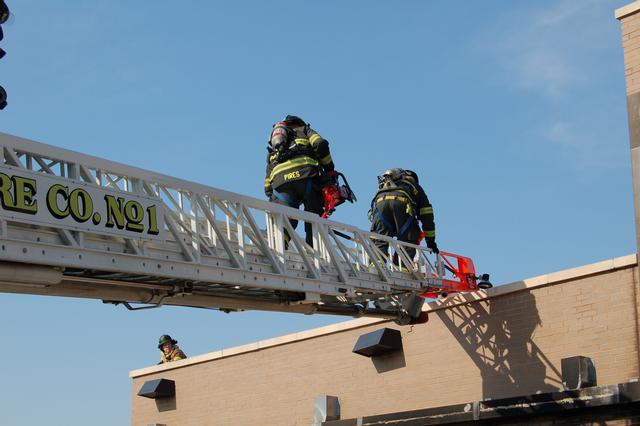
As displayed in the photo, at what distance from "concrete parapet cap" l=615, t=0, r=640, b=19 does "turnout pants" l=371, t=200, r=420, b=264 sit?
3.66 m

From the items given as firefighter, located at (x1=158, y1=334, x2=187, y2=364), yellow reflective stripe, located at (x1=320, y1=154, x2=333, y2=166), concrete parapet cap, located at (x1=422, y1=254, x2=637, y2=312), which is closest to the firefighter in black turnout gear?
yellow reflective stripe, located at (x1=320, y1=154, x2=333, y2=166)

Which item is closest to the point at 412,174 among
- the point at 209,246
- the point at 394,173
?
the point at 394,173

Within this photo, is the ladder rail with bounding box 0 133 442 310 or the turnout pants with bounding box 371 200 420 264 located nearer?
the ladder rail with bounding box 0 133 442 310

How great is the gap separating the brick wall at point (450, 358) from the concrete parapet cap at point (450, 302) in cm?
2

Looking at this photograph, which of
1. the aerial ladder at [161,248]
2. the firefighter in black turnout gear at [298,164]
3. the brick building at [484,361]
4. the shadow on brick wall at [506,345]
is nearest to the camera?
the aerial ladder at [161,248]

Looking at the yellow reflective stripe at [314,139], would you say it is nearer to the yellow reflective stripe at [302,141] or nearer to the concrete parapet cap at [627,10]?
the yellow reflective stripe at [302,141]

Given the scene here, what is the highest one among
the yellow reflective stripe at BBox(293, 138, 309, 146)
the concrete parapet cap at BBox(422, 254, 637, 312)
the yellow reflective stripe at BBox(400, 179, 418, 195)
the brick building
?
the yellow reflective stripe at BBox(293, 138, 309, 146)

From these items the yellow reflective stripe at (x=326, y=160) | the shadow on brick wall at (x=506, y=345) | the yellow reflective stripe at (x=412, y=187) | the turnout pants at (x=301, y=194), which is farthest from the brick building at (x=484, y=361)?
the yellow reflective stripe at (x=326, y=160)

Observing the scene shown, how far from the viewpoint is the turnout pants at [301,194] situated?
12148 millimetres

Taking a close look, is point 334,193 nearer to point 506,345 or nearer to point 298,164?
point 298,164

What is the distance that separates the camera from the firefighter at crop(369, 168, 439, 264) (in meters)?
13.4

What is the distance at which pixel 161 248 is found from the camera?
9.04 meters

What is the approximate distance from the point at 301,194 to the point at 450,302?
9.61ft

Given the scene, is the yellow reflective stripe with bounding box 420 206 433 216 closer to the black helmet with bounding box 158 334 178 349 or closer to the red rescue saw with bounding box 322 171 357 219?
the red rescue saw with bounding box 322 171 357 219
